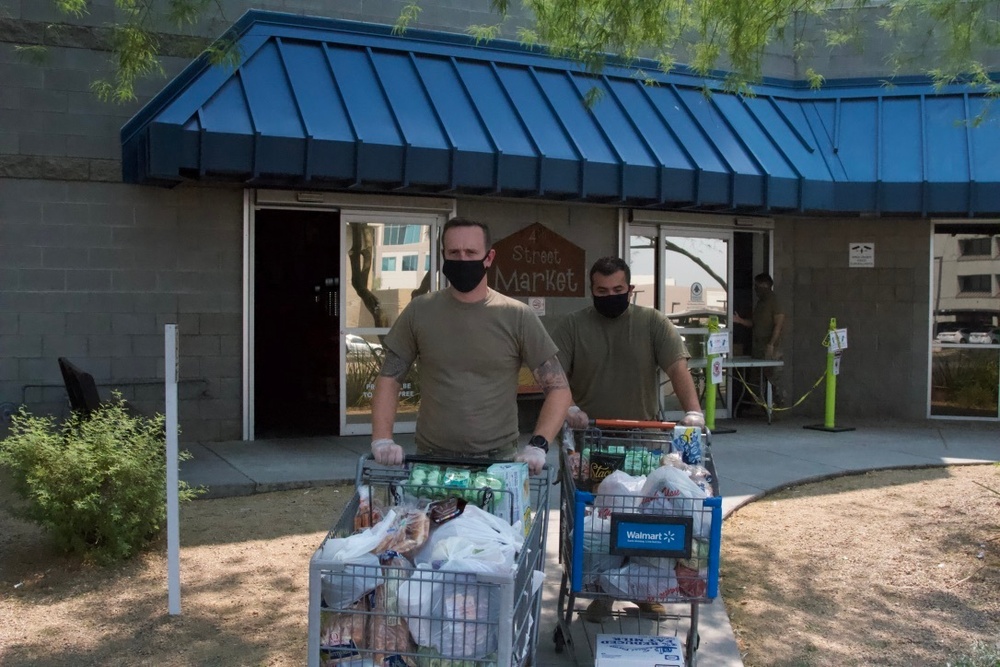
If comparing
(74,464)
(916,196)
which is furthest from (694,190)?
(74,464)

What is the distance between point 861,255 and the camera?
12.4 metres

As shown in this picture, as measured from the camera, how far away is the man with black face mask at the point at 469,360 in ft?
13.5

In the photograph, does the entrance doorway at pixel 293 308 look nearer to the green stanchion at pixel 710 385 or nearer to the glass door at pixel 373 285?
the glass door at pixel 373 285

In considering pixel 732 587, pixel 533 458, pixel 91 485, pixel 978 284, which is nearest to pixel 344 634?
pixel 533 458

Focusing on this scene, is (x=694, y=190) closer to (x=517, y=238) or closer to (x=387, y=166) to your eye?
(x=517, y=238)

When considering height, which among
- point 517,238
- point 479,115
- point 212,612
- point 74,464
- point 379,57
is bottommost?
point 212,612

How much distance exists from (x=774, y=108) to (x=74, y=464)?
955 centimetres

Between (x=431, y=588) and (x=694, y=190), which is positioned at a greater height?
(x=694, y=190)

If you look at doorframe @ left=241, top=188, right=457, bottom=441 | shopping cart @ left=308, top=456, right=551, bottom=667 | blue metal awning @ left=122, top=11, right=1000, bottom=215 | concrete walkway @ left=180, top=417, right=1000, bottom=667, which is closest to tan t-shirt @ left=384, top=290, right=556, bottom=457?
shopping cart @ left=308, top=456, right=551, bottom=667

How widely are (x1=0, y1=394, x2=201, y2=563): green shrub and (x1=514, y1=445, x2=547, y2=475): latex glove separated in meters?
2.92

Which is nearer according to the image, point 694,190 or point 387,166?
point 387,166

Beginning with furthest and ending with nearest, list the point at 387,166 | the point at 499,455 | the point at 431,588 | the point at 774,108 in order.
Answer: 1. the point at 774,108
2. the point at 387,166
3. the point at 499,455
4. the point at 431,588

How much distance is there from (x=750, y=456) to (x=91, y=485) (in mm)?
6337

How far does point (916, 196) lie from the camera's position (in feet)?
36.2
